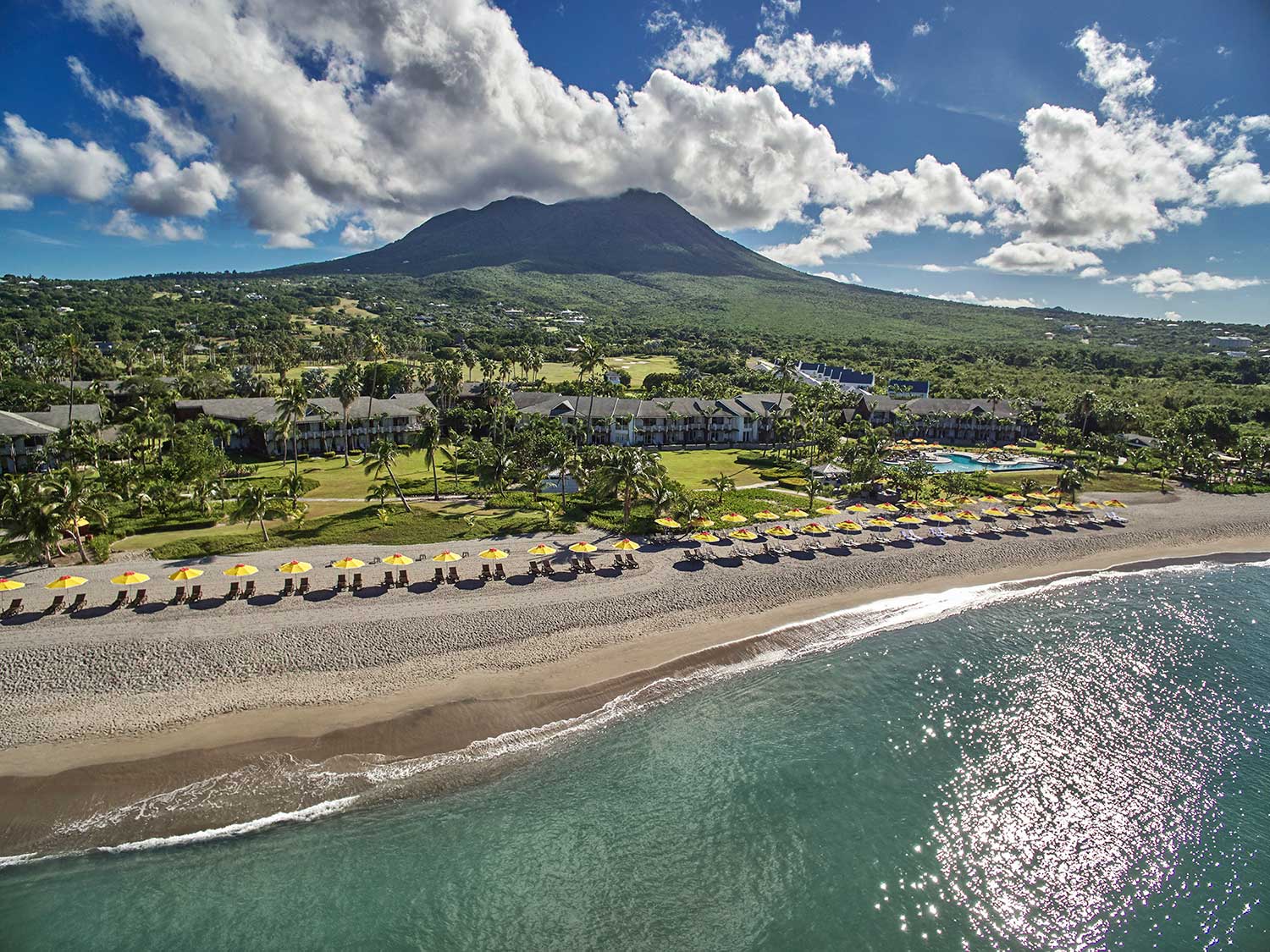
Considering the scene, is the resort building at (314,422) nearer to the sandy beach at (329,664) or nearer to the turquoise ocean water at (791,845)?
the sandy beach at (329,664)

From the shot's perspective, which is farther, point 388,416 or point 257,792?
point 388,416

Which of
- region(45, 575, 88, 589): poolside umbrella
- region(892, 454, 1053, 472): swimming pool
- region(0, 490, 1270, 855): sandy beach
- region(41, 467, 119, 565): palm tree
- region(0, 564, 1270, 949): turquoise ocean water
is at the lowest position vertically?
region(0, 564, 1270, 949): turquoise ocean water

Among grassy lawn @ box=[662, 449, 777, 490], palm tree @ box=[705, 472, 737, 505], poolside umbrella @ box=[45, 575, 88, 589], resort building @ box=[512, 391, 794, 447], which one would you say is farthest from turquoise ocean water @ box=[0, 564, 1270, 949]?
resort building @ box=[512, 391, 794, 447]

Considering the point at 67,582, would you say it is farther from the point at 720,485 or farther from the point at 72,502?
the point at 720,485

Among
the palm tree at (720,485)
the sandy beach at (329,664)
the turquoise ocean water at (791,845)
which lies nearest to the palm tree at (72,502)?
the sandy beach at (329,664)

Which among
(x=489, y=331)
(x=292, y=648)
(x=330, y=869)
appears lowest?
(x=330, y=869)

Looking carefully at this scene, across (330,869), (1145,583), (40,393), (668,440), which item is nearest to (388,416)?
(668,440)

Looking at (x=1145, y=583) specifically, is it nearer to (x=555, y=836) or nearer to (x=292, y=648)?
(x=555, y=836)

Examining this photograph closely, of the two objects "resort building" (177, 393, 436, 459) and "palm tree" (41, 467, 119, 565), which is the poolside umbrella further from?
"resort building" (177, 393, 436, 459)
